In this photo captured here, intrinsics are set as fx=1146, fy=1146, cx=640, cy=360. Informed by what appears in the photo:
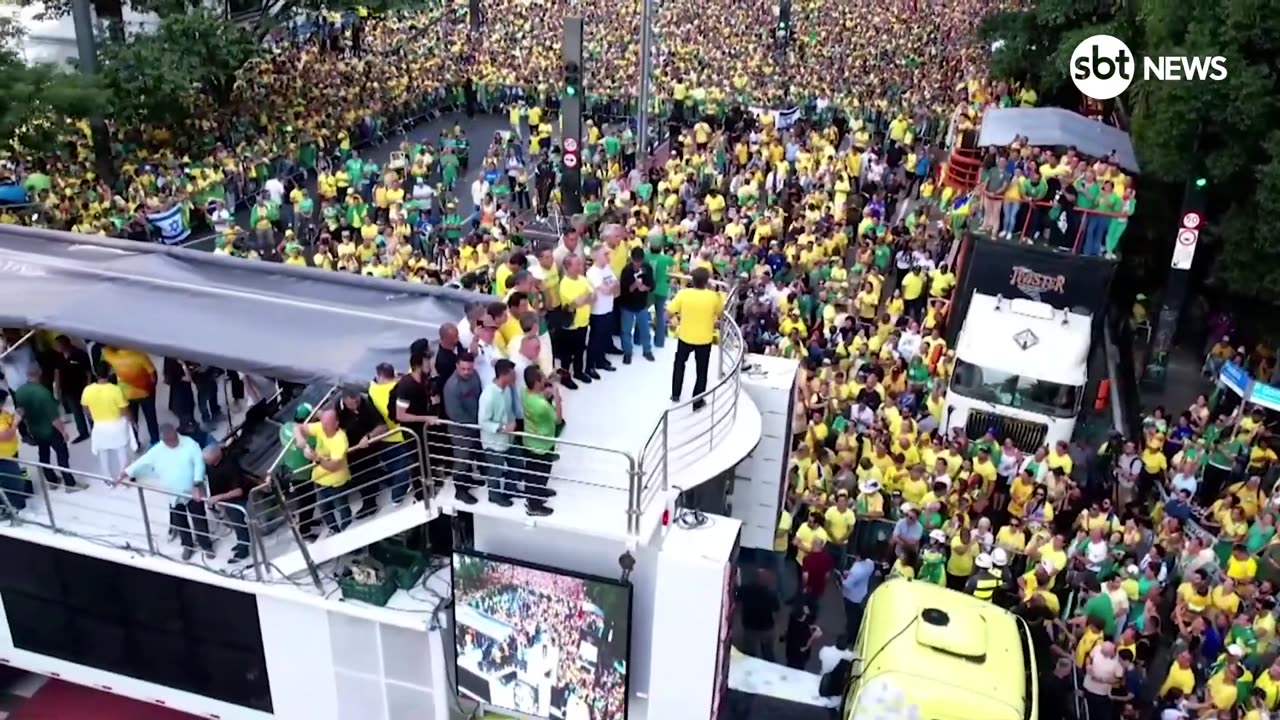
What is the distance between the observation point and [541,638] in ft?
31.0

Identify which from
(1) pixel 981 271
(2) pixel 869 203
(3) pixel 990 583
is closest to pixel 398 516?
(3) pixel 990 583

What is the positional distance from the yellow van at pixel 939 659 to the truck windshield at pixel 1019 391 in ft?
18.0

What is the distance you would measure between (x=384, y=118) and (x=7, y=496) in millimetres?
23522

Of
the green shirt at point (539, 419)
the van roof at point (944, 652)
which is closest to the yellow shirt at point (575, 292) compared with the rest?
the green shirt at point (539, 419)

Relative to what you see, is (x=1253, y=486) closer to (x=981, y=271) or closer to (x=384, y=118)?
(x=981, y=271)

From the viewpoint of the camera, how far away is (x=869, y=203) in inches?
931

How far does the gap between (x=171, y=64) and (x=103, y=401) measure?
742 inches

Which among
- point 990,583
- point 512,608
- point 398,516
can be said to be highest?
point 398,516

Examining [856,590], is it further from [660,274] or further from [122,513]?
[122,513]

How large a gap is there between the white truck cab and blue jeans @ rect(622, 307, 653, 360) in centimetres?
648

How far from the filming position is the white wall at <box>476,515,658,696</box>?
9336 millimetres

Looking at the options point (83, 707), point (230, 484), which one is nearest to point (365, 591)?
point (230, 484)

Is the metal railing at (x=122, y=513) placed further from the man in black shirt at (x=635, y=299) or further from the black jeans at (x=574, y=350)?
the man in black shirt at (x=635, y=299)

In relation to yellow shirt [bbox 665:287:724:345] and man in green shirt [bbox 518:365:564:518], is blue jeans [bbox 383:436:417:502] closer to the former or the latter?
man in green shirt [bbox 518:365:564:518]
